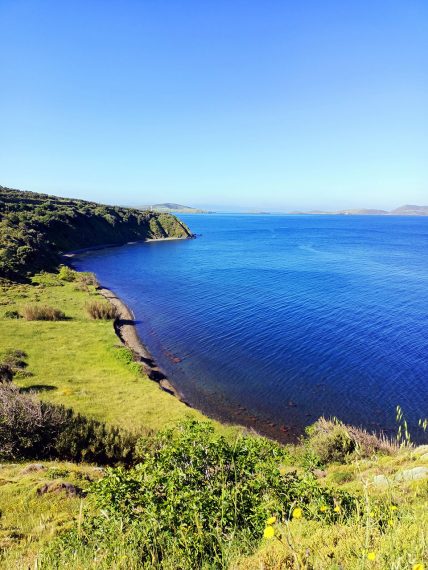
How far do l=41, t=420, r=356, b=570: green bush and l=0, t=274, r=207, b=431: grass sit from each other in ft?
40.6

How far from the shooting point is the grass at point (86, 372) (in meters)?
22.7

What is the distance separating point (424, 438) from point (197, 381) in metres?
18.1

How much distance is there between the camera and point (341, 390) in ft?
97.0

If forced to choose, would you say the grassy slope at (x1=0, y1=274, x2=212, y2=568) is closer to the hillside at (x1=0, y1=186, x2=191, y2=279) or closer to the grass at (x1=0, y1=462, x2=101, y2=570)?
the grass at (x1=0, y1=462, x2=101, y2=570)

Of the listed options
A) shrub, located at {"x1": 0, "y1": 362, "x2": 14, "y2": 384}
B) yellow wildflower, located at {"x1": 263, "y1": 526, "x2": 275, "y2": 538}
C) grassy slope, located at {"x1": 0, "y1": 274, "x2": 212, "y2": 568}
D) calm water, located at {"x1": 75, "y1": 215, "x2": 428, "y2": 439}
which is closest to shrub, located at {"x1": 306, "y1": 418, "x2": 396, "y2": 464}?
calm water, located at {"x1": 75, "y1": 215, "x2": 428, "y2": 439}

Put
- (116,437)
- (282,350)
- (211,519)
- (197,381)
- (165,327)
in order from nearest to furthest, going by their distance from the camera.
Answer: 1. (211,519)
2. (116,437)
3. (197,381)
4. (282,350)
5. (165,327)

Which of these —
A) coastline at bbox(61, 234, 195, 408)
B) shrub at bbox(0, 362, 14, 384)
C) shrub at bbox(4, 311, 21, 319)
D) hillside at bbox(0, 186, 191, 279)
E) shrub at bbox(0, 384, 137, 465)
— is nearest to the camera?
shrub at bbox(0, 384, 137, 465)

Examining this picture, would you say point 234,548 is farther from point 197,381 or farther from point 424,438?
point 197,381

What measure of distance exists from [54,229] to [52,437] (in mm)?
103927

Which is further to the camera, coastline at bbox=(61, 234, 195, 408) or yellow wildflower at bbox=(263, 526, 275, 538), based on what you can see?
coastline at bbox=(61, 234, 195, 408)

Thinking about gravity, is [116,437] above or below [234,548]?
below

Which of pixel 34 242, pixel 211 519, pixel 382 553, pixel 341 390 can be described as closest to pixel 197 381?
pixel 341 390

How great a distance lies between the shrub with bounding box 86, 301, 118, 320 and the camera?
4460 centimetres

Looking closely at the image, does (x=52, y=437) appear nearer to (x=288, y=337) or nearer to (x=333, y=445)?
(x=333, y=445)
